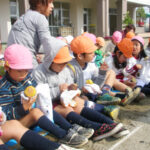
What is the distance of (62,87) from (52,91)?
0.14 metres

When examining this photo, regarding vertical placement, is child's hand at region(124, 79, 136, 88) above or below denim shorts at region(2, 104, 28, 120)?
below

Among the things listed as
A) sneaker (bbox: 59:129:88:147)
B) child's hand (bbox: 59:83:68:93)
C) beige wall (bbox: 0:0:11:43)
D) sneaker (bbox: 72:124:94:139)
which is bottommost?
sneaker (bbox: 59:129:88:147)

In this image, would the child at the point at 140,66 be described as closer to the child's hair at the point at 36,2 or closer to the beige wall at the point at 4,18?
the child's hair at the point at 36,2

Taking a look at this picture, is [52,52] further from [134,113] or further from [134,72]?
[134,72]

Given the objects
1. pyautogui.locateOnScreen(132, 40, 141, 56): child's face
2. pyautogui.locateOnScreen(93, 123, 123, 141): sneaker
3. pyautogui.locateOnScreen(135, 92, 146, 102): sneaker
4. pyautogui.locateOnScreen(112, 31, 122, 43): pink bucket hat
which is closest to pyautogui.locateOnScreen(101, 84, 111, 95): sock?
pyautogui.locateOnScreen(135, 92, 146, 102): sneaker

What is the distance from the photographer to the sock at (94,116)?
2.23 m

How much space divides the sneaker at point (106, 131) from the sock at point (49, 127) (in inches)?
12.9

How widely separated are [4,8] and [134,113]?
9489mm

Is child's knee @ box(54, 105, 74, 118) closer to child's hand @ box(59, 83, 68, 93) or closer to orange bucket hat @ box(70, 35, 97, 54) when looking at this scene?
child's hand @ box(59, 83, 68, 93)

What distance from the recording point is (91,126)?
2121mm

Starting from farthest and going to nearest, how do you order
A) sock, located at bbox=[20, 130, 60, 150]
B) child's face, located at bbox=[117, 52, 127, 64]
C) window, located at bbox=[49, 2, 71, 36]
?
1. window, located at bbox=[49, 2, 71, 36]
2. child's face, located at bbox=[117, 52, 127, 64]
3. sock, located at bbox=[20, 130, 60, 150]

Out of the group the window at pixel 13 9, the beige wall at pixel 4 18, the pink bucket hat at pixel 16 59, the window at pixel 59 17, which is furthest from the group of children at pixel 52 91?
the window at pixel 59 17

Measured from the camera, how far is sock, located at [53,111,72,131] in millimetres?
2105

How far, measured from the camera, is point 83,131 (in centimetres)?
201
